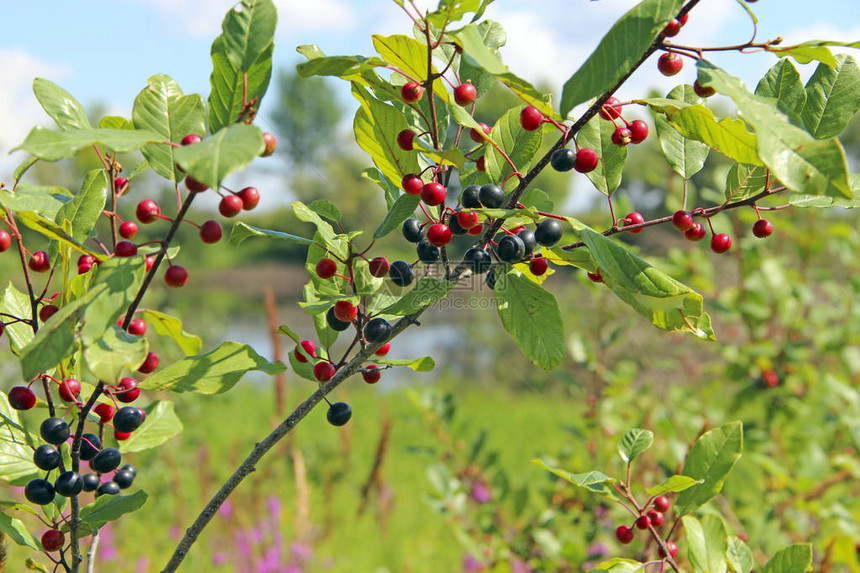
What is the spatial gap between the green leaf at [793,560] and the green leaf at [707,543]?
68 millimetres

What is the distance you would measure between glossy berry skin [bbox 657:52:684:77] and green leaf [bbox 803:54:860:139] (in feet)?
0.59

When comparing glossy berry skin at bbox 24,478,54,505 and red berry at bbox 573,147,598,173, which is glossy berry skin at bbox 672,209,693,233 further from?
glossy berry skin at bbox 24,478,54,505

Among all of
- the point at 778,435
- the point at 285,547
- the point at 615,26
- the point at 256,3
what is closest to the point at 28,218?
the point at 256,3

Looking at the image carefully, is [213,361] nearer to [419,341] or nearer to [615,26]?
[615,26]

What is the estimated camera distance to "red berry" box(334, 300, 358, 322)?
0.83 meters

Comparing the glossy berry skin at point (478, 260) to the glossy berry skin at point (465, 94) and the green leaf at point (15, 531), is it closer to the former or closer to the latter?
the glossy berry skin at point (465, 94)

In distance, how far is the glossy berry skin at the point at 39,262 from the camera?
3.00ft

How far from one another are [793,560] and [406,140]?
811 millimetres

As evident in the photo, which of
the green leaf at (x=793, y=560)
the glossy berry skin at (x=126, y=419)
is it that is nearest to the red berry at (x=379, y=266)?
the glossy berry skin at (x=126, y=419)

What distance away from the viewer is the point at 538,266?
907 mm

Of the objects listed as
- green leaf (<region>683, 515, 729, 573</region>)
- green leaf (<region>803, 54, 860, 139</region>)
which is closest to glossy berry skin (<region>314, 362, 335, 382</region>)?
green leaf (<region>683, 515, 729, 573</region>)

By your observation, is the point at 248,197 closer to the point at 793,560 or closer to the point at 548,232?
A: the point at 548,232

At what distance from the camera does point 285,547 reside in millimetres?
3717

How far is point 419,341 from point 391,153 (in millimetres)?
13522
